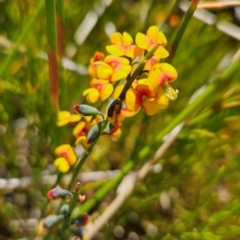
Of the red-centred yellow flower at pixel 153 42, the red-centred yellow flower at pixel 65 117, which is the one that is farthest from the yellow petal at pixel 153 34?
the red-centred yellow flower at pixel 65 117

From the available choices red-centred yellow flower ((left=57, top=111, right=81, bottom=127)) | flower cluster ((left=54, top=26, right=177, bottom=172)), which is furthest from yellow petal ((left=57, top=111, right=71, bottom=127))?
flower cluster ((left=54, top=26, right=177, bottom=172))

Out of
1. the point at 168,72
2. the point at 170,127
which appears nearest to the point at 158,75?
the point at 168,72

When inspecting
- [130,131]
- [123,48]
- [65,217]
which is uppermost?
[130,131]

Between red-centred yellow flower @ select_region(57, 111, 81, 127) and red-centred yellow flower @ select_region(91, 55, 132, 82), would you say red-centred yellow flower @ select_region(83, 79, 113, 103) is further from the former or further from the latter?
red-centred yellow flower @ select_region(57, 111, 81, 127)

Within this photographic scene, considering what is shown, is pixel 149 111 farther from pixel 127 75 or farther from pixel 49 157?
pixel 49 157

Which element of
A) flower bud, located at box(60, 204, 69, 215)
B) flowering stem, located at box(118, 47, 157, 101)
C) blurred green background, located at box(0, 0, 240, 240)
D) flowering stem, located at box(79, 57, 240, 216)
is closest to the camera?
flowering stem, located at box(118, 47, 157, 101)

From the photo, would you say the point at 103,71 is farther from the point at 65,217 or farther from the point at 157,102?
the point at 65,217
